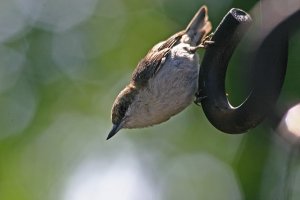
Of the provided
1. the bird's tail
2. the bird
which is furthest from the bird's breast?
the bird's tail

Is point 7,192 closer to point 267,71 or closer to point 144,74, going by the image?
point 144,74

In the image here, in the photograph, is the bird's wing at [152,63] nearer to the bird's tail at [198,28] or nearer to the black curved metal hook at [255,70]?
the bird's tail at [198,28]

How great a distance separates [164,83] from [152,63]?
250 mm

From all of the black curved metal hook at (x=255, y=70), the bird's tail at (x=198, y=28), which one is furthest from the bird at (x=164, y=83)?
the black curved metal hook at (x=255, y=70)

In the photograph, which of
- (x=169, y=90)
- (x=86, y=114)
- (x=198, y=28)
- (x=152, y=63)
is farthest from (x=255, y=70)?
(x=86, y=114)

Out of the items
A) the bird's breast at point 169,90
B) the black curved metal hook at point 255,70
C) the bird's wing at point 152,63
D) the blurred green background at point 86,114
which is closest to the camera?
the black curved metal hook at point 255,70

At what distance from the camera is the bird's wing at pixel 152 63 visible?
6785mm

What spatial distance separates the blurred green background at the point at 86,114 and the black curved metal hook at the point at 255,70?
6228 millimetres

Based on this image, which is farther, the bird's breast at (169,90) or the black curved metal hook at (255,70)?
the bird's breast at (169,90)

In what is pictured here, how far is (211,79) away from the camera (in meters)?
4.09

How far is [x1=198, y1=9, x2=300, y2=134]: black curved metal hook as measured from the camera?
113 inches

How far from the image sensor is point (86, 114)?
48.8 feet

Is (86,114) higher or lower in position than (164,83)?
lower

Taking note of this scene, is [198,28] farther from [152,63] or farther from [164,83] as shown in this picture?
[164,83]
